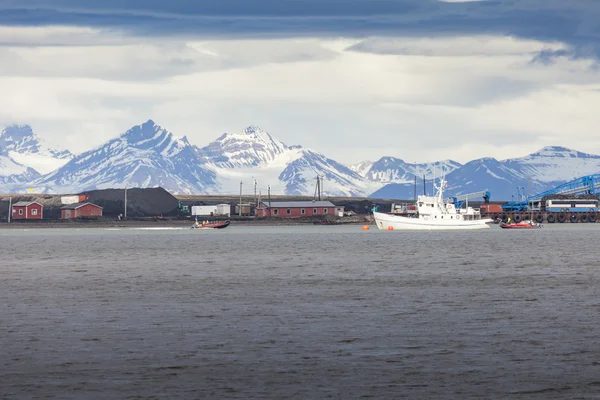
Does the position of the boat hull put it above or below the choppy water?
above

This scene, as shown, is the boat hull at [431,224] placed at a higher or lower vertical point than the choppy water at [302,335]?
higher

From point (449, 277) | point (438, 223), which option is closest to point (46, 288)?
point (449, 277)

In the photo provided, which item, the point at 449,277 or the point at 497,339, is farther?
the point at 449,277

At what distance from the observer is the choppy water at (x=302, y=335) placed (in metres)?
25.7

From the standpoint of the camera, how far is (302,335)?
34.6 meters

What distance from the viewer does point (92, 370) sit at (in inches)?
1091

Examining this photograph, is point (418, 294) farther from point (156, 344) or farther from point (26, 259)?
point (26, 259)

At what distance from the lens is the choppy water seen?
25688mm

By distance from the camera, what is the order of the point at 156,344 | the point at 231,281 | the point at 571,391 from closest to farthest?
the point at 571,391 → the point at 156,344 → the point at 231,281

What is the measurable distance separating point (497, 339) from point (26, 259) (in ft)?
224

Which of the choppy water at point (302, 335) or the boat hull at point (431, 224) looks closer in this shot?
the choppy water at point (302, 335)

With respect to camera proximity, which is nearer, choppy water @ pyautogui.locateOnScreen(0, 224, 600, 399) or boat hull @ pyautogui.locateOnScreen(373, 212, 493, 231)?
choppy water @ pyautogui.locateOnScreen(0, 224, 600, 399)

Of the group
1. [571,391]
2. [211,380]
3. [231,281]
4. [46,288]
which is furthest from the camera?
[231,281]

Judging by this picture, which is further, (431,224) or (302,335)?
(431,224)
